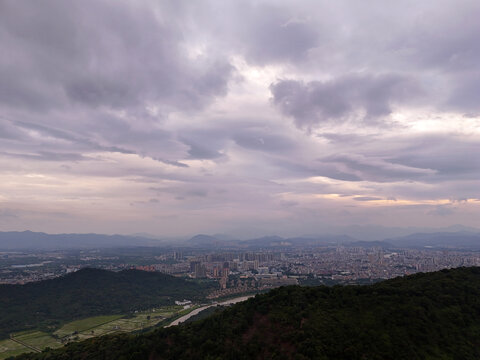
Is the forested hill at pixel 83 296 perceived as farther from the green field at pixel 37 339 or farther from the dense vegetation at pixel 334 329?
the dense vegetation at pixel 334 329

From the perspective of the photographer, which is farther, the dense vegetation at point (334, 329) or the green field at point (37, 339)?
the green field at point (37, 339)

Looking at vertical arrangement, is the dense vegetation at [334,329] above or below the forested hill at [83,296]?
above

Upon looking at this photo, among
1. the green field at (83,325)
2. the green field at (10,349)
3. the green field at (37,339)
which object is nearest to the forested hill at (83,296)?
the green field at (37,339)

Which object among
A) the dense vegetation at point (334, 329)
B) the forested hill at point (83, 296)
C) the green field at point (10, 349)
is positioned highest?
the dense vegetation at point (334, 329)

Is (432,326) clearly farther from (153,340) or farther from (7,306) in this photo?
(7,306)

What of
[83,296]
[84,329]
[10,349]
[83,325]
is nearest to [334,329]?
[10,349]

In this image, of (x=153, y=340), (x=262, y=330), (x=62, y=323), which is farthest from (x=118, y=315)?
(x=262, y=330)

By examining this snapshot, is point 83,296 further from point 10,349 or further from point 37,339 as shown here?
point 10,349

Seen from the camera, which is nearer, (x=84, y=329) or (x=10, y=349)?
(x=10, y=349)
